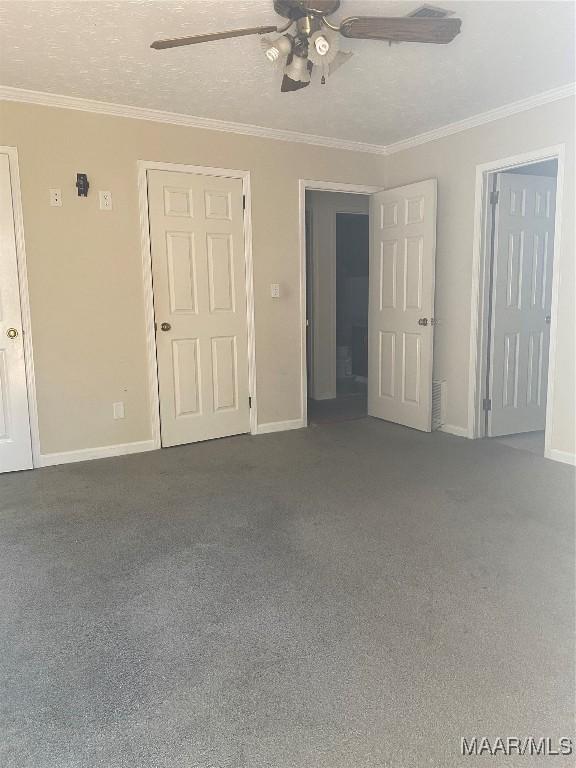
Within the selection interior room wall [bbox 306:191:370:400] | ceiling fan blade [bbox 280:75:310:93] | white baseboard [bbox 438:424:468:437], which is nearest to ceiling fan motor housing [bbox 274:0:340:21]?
ceiling fan blade [bbox 280:75:310:93]

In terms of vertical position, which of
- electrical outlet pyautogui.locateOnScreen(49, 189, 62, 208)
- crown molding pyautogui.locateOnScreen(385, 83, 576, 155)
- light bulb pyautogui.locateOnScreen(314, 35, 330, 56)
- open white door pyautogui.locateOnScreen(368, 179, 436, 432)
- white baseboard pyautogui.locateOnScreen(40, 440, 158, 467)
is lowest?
white baseboard pyautogui.locateOnScreen(40, 440, 158, 467)

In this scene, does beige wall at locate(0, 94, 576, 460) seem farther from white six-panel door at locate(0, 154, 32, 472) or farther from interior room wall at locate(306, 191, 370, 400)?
interior room wall at locate(306, 191, 370, 400)

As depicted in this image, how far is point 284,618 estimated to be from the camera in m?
2.03

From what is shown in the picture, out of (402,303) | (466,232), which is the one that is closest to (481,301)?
(466,232)

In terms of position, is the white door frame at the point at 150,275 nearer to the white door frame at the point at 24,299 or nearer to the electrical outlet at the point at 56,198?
the electrical outlet at the point at 56,198

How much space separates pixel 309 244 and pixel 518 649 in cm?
488

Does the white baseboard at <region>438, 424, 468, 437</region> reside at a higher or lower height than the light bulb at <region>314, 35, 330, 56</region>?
lower

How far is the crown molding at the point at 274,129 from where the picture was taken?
3.51 m

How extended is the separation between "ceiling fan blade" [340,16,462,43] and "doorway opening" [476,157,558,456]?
6.71 ft

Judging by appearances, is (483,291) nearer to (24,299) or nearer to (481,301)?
(481,301)

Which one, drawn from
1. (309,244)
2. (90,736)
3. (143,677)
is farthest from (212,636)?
(309,244)

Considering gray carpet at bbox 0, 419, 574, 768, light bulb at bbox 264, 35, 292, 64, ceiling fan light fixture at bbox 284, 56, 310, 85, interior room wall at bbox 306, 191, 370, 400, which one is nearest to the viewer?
gray carpet at bbox 0, 419, 574, 768

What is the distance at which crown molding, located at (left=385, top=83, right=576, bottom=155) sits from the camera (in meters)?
3.51

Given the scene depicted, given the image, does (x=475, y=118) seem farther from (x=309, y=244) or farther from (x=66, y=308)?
(x=66, y=308)
